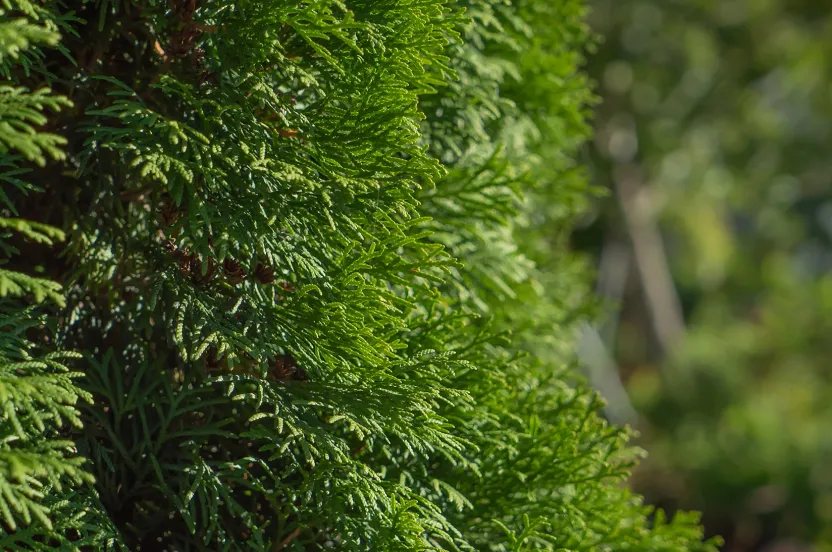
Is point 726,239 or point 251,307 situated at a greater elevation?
point 726,239

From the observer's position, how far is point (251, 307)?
1.71 m

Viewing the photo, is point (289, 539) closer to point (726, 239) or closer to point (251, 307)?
point (251, 307)

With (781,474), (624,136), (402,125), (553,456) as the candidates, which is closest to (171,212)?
(402,125)

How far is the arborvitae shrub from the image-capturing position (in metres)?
1.64

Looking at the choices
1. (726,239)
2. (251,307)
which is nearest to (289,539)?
(251,307)

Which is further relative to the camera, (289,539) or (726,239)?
(726,239)

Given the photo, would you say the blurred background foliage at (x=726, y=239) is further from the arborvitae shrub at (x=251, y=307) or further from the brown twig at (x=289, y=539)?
the brown twig at (x=289, y=539)

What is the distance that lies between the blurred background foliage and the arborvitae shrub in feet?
21.9

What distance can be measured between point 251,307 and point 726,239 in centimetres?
1494

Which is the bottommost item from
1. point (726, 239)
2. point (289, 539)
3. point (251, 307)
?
point (289, 539)

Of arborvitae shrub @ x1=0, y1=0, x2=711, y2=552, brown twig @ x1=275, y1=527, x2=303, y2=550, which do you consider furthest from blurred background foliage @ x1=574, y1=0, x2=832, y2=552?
brown twig @ x1=275, y1=527, x2=303, y2=550

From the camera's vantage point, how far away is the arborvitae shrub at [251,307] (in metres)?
1.64

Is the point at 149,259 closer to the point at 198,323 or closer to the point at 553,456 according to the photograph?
the point at 198,323

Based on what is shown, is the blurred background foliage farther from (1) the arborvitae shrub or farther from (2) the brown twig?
(2) the brown twig
